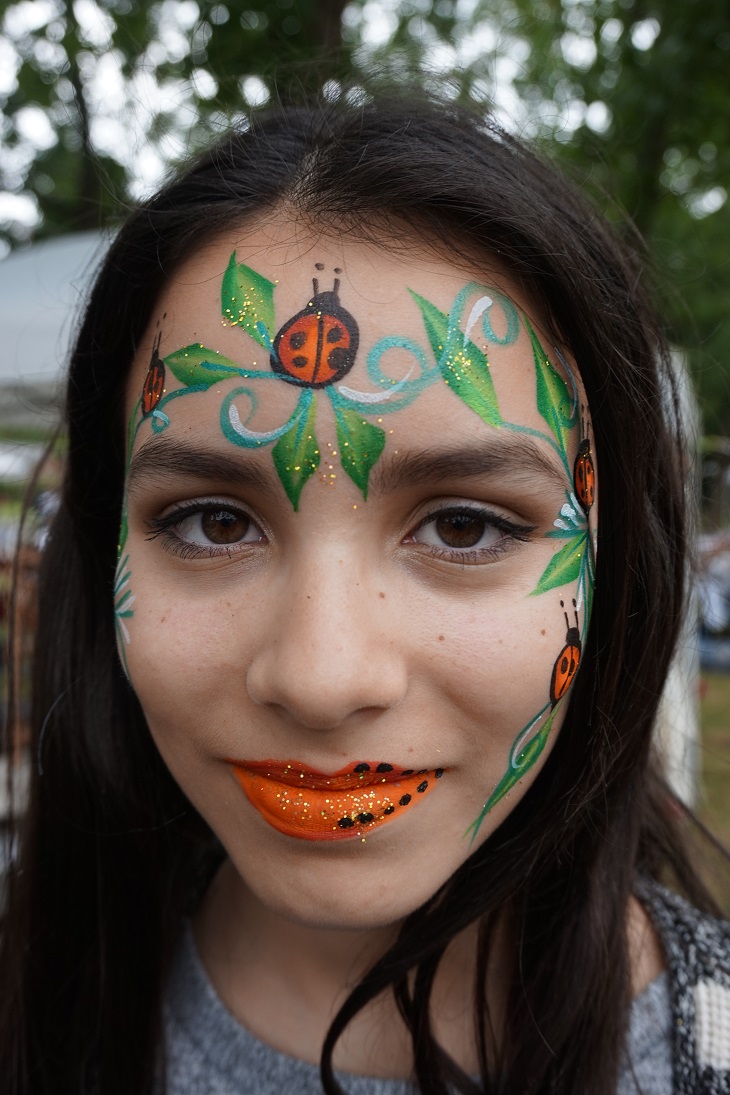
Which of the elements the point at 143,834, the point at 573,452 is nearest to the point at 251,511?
the point at 573,452

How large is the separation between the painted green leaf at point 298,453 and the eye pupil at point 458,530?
0.19 meters

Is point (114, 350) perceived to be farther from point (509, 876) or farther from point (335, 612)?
point (509, 876)

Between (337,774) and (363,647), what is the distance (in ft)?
0.58

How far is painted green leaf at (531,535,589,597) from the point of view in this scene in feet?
3.52

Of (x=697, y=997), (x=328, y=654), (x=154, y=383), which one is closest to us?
(x=328, y=654)

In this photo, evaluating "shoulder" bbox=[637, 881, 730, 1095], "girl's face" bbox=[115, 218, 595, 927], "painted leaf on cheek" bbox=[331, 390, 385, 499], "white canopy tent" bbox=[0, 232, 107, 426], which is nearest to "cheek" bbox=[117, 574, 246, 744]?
"girl's face" bbox=[115, 218, 595, 927]

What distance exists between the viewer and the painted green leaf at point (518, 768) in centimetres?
108

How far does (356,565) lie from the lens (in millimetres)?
973

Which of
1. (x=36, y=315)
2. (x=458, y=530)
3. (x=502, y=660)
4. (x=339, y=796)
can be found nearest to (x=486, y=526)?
(x=458, y=530)

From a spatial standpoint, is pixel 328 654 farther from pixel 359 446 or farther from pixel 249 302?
pixel 249 302

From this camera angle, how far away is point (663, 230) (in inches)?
317

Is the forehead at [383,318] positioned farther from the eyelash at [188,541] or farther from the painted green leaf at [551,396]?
the eyelash at [188,541]

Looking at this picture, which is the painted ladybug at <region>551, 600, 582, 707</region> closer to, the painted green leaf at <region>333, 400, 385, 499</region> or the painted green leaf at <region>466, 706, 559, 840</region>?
the painted green leaf at <region>466, 706, 559, 840</region>

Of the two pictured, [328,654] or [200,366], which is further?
[200,366]
